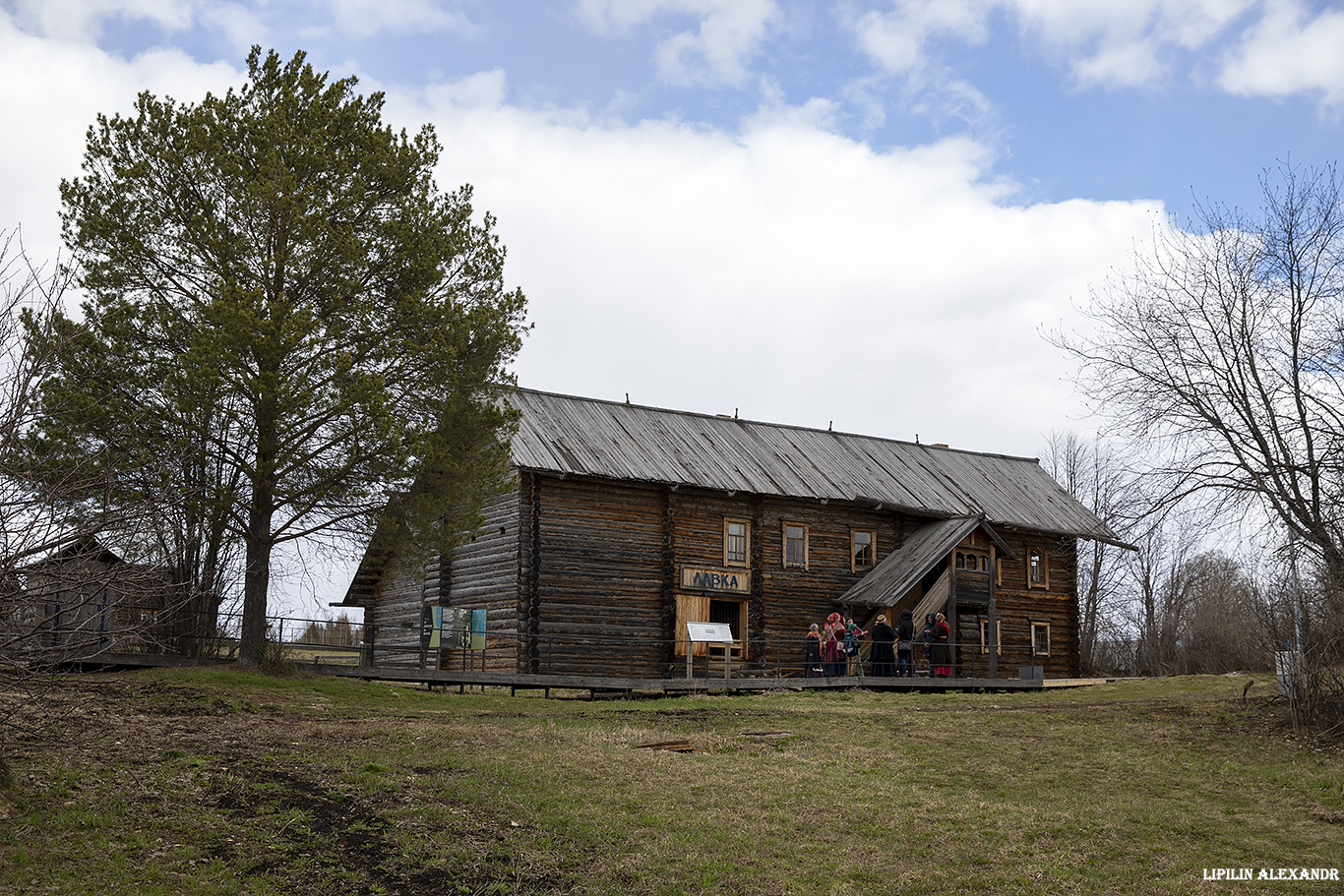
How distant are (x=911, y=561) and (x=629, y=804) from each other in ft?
66.5

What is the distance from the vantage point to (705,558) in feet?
98.7

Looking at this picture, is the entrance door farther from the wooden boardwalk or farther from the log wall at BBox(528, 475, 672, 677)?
the wooden boardwalk

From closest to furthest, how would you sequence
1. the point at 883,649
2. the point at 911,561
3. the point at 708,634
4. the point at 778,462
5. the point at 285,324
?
the point at 285,324
the point at 708,634
the point at 883,649
the point at 911,561
the point at 778,462

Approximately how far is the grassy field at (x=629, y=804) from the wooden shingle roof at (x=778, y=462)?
37.1 ft

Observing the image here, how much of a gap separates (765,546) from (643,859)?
2116cm

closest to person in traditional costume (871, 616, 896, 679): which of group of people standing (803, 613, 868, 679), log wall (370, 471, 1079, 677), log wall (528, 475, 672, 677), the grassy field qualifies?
group of people standing (803, 613, 868, 679)

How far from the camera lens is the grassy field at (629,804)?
971 cm

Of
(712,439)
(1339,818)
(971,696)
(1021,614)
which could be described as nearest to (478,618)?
(712,439)

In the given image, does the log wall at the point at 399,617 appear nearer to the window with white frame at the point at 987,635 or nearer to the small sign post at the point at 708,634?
the small sign post at the point at 708,634

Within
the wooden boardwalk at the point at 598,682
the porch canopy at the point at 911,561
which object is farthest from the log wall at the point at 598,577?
the porch canopy at the point at 911,561

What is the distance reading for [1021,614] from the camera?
1404 inches

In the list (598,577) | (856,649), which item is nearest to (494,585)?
(598,577)

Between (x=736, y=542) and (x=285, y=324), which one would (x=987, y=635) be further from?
(x=285, y=324)

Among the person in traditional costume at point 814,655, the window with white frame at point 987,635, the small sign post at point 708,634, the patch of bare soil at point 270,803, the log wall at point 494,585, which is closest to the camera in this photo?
the patch of bare soil at point 270,803
